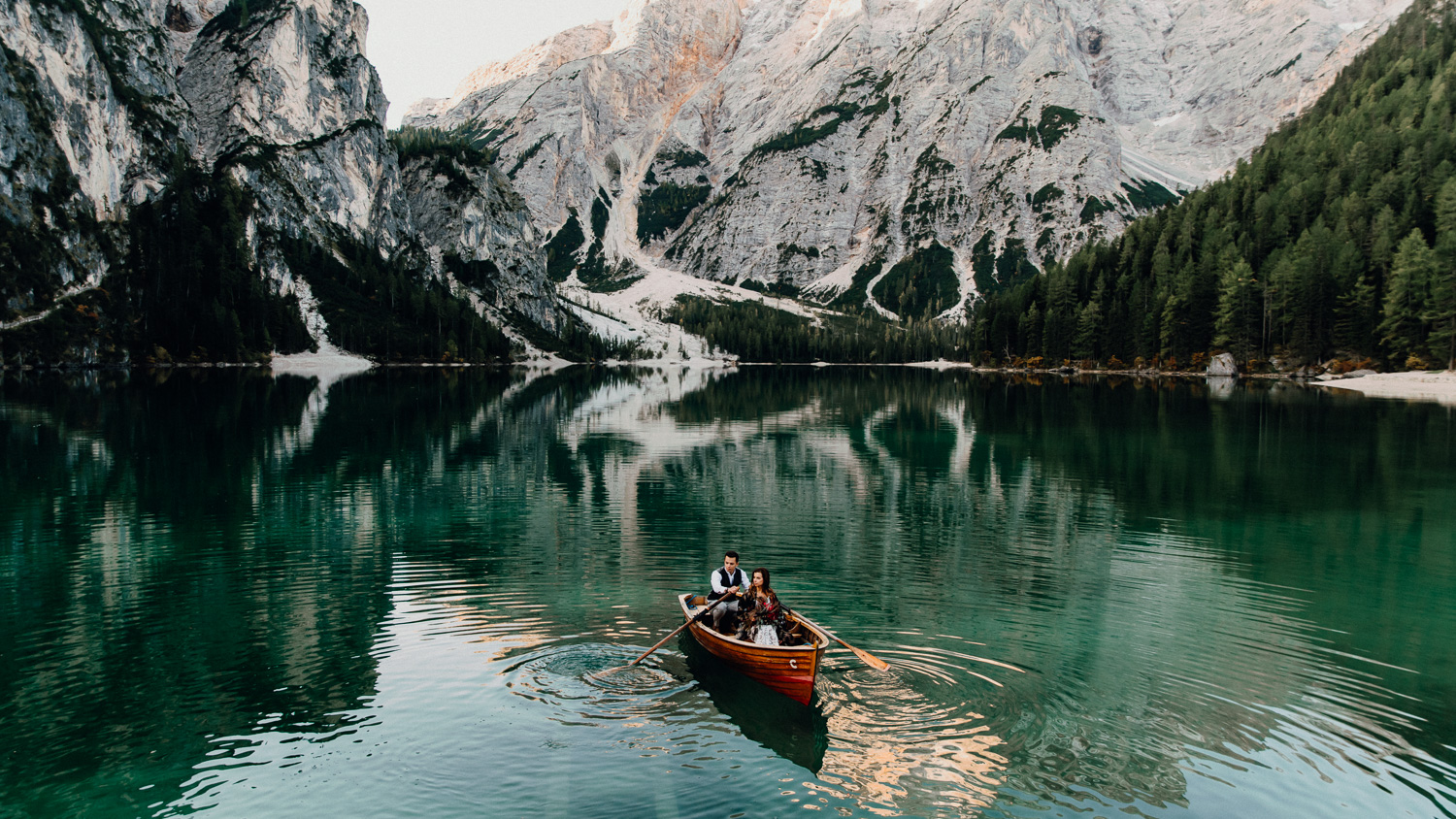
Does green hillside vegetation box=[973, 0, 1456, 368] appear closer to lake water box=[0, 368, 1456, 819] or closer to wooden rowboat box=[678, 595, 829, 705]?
lake water box=[0, 368, 1456, 819]

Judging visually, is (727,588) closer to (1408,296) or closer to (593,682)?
(593,682)

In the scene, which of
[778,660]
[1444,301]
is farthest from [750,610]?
[1444,301]

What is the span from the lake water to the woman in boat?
1148 mm

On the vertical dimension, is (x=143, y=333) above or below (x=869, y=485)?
above

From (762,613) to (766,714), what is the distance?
232 centimetres

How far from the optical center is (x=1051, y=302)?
171625 millimetres

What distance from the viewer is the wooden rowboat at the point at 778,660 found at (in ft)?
54.4

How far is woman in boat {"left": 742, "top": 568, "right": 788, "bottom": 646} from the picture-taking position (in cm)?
1819

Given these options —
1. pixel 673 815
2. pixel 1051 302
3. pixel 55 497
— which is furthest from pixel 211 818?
pixel 1051 302

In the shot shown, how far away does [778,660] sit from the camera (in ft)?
55.7

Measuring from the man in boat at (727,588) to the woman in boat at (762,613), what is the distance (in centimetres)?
49

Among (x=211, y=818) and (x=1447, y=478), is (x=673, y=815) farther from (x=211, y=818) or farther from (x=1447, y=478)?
(x=1447, y=478)

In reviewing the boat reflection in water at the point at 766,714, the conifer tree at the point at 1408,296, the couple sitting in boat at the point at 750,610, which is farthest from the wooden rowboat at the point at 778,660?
the conifer tree at the point at 1408,296

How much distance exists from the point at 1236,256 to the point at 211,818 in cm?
15989
